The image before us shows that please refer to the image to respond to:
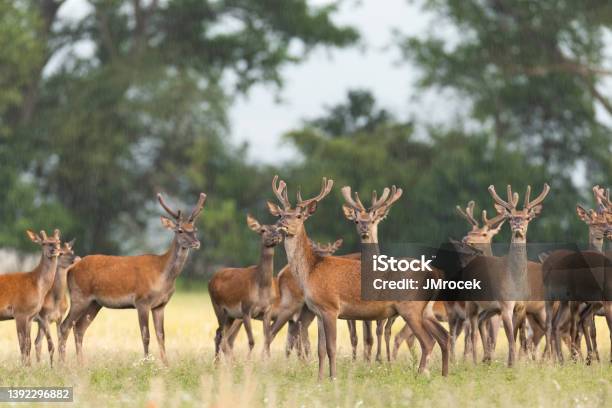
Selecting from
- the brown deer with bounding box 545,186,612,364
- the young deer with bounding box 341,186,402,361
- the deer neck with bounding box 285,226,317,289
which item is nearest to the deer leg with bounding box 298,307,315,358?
the young deer with bounding box 341,186,402,361

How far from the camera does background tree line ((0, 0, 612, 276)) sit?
35625 mm

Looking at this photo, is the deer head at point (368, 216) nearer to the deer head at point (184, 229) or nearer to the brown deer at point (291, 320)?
the brown deer at point (291, 320)

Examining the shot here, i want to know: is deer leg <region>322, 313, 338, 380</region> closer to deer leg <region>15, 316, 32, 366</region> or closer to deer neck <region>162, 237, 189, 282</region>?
deer neck <region>162, 237, 189, 282</region>

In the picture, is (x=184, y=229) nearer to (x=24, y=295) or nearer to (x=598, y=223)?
(x=24, y=295)

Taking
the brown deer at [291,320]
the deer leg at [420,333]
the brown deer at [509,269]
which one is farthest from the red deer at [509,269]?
the brown deer at [291,320]

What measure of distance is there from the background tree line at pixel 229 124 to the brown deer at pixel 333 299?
21818mm

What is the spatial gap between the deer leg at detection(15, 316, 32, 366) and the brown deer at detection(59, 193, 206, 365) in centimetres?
41

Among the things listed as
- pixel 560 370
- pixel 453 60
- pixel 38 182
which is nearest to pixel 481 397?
pixel 560 370

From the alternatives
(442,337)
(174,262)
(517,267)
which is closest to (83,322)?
(174,262)

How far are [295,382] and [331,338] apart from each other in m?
0.56

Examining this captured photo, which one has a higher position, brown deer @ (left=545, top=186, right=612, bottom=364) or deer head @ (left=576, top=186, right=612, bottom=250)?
deer head @ (left=576, top=186, right=612, bottom=250)

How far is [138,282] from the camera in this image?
43.4 feet

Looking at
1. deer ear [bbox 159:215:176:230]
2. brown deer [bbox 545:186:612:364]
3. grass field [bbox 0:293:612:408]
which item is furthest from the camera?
deer ear [bbox 159:215:176:230]

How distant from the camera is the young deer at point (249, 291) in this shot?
44.0 ft
